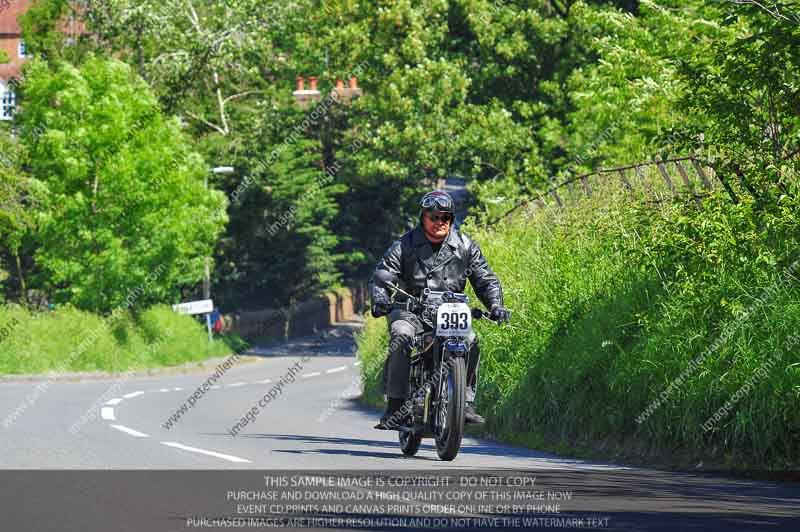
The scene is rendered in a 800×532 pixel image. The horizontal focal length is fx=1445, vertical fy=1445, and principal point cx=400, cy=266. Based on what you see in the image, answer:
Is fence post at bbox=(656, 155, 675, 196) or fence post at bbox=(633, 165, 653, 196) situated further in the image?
fence post at bbox=(633, 165, 653, 196)

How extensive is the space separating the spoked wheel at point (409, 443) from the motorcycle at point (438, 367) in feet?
0.11

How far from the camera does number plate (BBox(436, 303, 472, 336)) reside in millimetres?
11062

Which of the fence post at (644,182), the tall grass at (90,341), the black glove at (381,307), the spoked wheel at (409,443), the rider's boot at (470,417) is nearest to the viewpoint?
the rider's boot at (470,417)

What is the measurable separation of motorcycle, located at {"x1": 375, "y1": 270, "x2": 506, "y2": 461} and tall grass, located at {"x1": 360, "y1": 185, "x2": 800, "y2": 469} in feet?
7.05

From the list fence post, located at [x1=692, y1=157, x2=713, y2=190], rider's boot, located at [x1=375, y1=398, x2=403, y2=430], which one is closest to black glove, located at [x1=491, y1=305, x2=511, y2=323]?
rider's boot, located at [x1=375, y1=398, x2=403, y2=430]

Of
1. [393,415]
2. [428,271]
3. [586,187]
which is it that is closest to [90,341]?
[586,187]

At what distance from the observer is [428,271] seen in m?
11.6

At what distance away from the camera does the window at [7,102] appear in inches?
1992

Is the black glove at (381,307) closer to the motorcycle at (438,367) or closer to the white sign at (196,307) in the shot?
the motorcycle at (438,367)

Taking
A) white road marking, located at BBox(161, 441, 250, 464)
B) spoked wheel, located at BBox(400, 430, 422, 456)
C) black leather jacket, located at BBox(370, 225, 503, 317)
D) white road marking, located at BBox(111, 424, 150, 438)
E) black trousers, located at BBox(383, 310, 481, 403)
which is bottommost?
white road marking, located at BBox(111, 424, 150, 438)

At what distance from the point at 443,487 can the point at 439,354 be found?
2.27 metres

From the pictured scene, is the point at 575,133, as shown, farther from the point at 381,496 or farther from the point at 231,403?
the point at 381,496

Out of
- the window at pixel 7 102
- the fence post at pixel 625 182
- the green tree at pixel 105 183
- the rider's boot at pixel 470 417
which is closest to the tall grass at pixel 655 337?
the fence post at pixel 625 182

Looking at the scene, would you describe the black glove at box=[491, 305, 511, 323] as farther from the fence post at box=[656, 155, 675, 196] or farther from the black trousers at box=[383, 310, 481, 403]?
the fence post at box=[656, 155, 675, 196]
